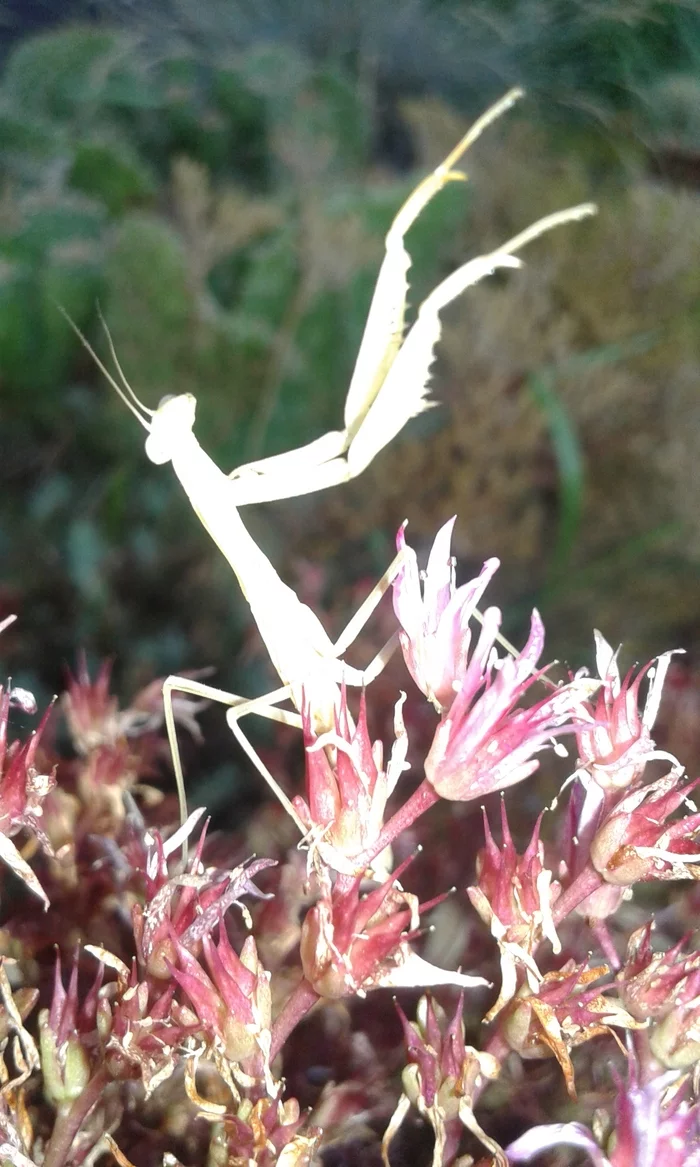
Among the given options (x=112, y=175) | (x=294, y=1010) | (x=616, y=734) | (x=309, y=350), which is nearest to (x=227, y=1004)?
(x=294, y=1010)

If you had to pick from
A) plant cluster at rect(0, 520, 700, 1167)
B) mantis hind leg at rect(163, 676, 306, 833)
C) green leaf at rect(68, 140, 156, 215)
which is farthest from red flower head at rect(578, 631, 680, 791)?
green leaf at rect(68, 140, 156, 215)

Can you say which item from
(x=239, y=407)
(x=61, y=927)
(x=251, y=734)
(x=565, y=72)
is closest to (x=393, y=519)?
(x=239, y=407)

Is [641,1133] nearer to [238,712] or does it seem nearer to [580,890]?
[580,890]

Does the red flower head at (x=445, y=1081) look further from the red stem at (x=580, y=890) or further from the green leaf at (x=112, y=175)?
the green leaf at (x=112, y=175)

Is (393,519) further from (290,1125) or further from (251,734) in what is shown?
(290,1125)

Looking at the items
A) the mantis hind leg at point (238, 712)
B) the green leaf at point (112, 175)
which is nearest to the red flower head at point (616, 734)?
the mantis hind leg at point (238, 712)
